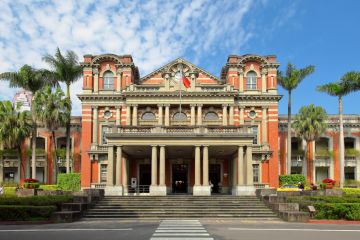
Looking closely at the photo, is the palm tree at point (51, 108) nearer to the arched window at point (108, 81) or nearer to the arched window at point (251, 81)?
the arched window at point (108, 81)

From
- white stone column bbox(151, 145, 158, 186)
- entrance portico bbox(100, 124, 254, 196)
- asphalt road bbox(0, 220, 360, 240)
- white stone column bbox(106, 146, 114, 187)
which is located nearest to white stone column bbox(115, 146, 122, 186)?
entrance portico bbox(100, 124, 254, 196)

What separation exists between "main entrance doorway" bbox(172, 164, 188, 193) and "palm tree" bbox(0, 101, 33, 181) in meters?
16.9

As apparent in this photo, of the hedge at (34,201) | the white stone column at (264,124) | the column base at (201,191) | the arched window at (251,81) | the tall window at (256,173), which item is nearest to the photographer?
the hedge at (34,201)

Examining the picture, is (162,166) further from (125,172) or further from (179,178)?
(179,178)

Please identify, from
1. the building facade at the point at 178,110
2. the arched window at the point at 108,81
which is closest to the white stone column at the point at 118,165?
the building facade at the point at 178,110

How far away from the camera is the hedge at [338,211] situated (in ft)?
71.1

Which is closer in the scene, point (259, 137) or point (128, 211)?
point (128, 211)

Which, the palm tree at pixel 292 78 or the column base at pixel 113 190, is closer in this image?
the column base at pixel 113 190

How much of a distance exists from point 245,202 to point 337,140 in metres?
25.0

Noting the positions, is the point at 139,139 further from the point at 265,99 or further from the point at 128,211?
the point at 265,99

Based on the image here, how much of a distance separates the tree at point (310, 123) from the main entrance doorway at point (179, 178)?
13.9 m

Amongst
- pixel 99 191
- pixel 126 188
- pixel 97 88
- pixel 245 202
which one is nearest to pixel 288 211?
pixel 245 202

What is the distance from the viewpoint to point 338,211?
2209 centimetres

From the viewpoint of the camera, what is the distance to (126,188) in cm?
3569
